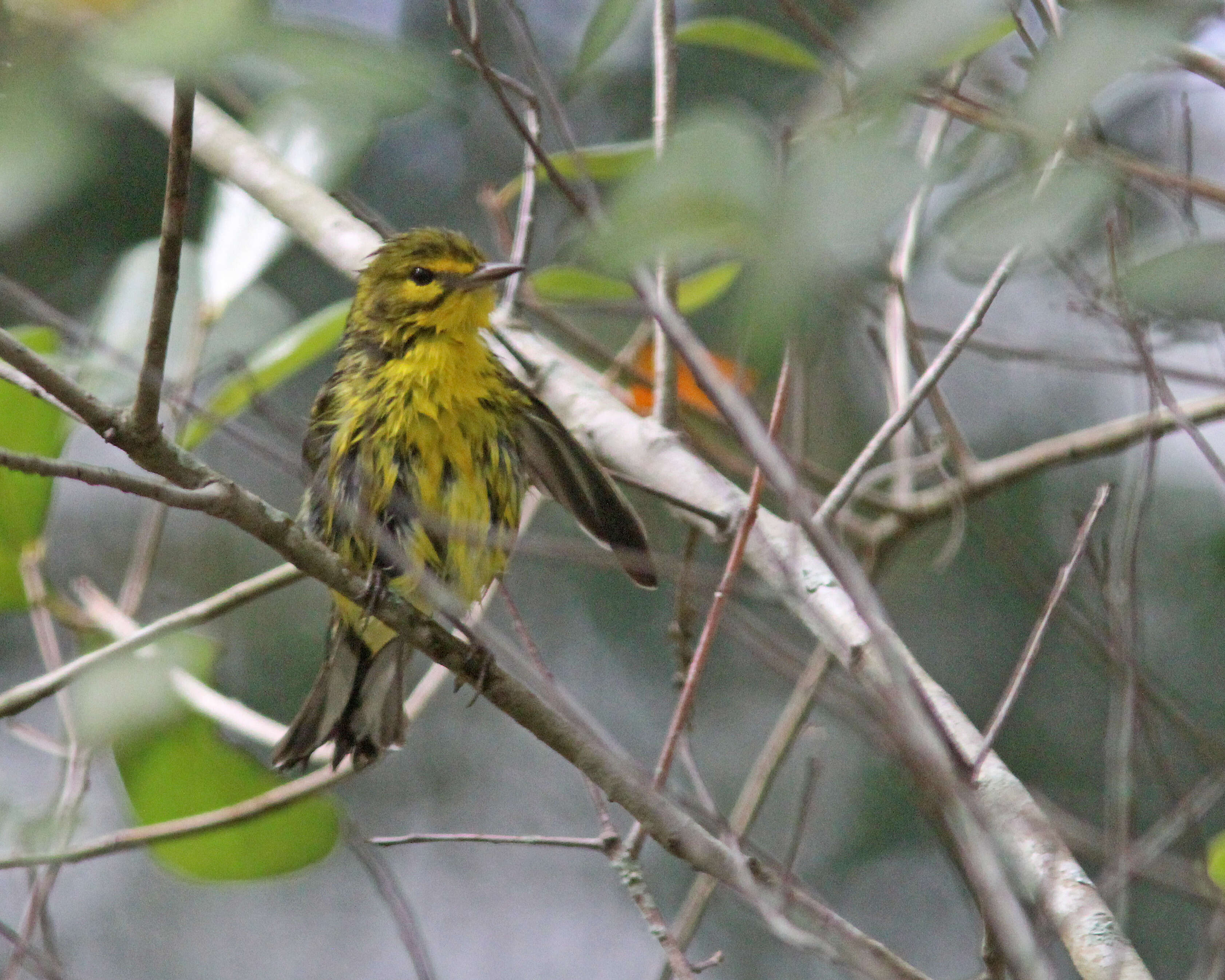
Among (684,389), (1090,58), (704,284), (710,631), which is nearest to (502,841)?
(710,631)

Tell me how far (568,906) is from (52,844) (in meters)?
5.89

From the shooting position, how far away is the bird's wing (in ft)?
13.0

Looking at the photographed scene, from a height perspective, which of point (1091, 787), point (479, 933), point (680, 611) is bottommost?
point (479, 933)

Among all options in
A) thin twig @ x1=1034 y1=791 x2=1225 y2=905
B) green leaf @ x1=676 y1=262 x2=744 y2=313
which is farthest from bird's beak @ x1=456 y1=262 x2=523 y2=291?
thin twig @ x1=1034 y1=791 x2=1225 y2=905

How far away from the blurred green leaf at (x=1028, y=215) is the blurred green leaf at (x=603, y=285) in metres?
2.79

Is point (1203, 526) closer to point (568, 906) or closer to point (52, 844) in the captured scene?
point (568, 906)

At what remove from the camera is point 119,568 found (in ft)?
30.5

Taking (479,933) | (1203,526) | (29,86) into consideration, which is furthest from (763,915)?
(479,933)

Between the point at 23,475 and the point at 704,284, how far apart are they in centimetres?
221

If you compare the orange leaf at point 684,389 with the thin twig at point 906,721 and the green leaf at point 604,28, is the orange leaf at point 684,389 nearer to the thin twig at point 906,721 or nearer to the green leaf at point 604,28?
the green leaf at point 604,28

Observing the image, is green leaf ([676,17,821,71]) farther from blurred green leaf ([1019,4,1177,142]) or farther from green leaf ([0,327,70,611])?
blurred green leaf ([1019,4,1177,142])

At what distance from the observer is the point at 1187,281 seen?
1.97m

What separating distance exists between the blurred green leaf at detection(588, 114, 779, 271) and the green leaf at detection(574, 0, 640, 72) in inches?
60.2

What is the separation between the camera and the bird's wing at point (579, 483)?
3.97 m
